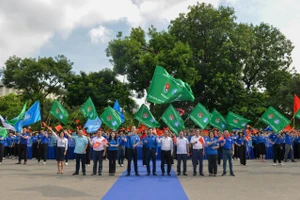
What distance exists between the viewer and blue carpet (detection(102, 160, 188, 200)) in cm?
912

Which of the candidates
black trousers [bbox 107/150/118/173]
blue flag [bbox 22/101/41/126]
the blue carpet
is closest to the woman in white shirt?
black trousers [bbox 107/150/118/173]

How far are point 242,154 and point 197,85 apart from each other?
1978 centimetres

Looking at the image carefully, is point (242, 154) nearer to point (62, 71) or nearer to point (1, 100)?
point (62, 71)

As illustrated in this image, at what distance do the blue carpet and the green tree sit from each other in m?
31.1

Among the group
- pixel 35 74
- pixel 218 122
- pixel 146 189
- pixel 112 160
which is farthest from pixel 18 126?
pixel 35 74

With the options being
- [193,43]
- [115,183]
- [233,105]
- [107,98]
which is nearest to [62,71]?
[107,98]

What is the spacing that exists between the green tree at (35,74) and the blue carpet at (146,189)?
1225 inches

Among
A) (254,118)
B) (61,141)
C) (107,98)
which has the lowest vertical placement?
→ (61,141)

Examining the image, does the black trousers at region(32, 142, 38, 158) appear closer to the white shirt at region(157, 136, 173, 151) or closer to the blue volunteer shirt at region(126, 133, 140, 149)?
the blue volunteer shirt at region(126, 133, 140, 149)

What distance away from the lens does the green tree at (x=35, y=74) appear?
133ft

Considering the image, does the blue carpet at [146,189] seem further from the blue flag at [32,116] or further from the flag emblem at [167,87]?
the blue flag at [32,116]

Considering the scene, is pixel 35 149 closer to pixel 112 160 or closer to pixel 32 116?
pixel 32 116

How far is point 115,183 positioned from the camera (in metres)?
11.7

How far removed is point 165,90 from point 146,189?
5.02m
